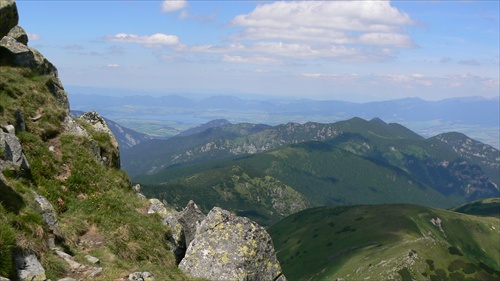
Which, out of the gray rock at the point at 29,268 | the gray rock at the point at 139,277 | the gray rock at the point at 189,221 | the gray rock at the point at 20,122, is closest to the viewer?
the gray rock at the point at 29,268

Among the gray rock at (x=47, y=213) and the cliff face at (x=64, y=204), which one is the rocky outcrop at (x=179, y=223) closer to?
the cliff face at (x=64, y=204)

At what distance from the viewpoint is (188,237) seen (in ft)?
82.6

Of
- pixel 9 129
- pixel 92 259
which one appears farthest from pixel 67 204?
pixel 92 259

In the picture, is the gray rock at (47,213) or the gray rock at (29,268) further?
the gray rock at (47,213)

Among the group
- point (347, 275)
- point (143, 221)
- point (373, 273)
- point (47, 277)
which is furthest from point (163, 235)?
point (347, 275)

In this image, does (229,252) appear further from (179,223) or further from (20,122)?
(20,122)

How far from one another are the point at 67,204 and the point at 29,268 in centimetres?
1002

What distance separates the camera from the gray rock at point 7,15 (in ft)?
93.2

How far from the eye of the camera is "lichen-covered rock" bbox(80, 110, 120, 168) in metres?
31.3

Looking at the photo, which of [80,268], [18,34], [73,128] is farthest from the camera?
[18,34]

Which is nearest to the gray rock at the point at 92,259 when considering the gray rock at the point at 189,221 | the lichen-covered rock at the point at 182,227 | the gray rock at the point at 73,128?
the lichen-covered rock at the point at 182,227

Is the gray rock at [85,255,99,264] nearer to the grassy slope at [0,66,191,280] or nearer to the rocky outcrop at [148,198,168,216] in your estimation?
the grassy slope at [0,66,191,280]

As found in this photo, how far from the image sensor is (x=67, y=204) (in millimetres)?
21641

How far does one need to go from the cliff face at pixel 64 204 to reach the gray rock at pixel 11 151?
48 mm
